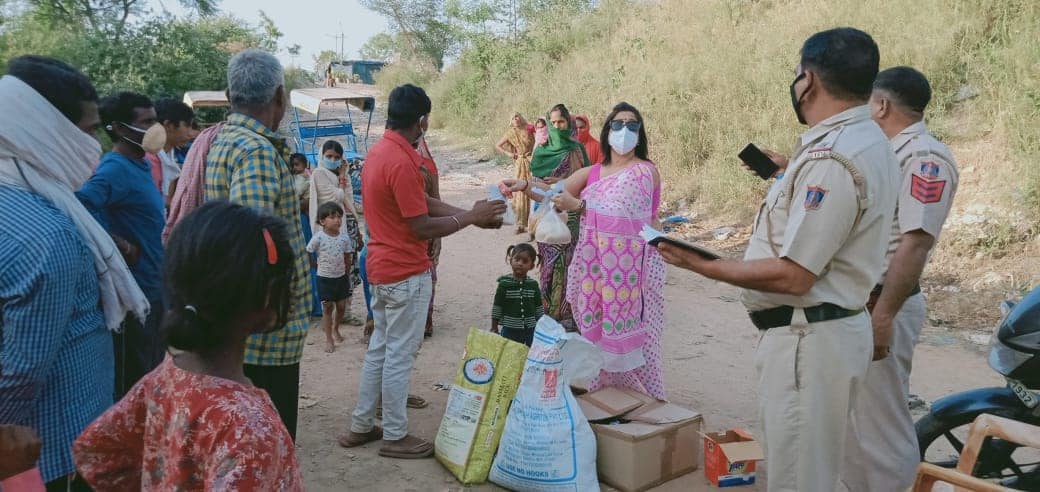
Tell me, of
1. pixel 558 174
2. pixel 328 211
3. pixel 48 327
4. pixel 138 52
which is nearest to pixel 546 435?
pixel 48 327

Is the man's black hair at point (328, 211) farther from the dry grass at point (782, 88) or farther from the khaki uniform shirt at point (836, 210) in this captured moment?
the dry grass at point (782, 88)

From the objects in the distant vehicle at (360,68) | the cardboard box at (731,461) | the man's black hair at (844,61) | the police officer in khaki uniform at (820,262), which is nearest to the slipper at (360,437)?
the cardboard box at (731,461)

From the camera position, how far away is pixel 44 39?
1574cm

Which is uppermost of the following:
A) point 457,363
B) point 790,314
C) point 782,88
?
point 782,88

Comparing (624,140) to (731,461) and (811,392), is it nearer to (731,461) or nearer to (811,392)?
(731,461)

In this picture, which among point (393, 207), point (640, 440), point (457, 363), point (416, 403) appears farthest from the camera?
point (457, 363)

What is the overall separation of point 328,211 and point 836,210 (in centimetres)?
454

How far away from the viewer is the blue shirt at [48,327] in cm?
174

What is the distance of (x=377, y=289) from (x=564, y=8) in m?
18.9

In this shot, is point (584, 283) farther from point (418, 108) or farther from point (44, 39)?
point (44, 39)

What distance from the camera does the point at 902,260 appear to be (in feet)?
9.17

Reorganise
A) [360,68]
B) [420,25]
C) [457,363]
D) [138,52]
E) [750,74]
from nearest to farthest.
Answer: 1. [457,363]
2. [750,74]
3. [138,52]
4. [420,25]
5. [360,68]

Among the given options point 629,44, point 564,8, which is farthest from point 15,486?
point 564,8

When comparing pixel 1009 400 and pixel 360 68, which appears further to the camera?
pixel 360 68
